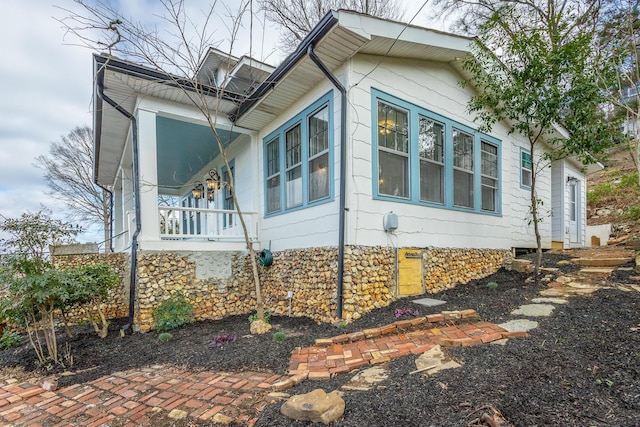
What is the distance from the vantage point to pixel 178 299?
5.30 metres

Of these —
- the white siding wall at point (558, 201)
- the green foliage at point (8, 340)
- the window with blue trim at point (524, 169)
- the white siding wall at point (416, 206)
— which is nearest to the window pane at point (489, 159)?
the white siding wall at point (416, 206)

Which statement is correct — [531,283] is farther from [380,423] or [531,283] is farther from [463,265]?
[380,423]

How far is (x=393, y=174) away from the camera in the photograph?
499cm

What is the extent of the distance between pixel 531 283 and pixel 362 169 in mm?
3550

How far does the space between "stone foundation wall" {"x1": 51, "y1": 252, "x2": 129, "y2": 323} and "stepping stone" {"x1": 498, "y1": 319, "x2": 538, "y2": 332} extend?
6.36m

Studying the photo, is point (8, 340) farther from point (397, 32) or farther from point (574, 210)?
point (574, 210)

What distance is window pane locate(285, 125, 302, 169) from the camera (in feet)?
18.4

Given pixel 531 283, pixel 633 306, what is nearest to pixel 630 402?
pixel 633 306

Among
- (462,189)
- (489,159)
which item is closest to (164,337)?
(462,189)

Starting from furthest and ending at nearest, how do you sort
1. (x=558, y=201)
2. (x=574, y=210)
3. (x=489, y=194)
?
(x=574, y=210)
(x=558, y=201)
(x=489, y=194)

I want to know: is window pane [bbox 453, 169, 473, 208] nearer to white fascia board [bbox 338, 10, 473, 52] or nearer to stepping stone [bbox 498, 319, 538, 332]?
white fascia board [bbox 338, 10, 473, 52]

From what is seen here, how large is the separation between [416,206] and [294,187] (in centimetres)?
214

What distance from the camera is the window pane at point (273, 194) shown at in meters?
6.15

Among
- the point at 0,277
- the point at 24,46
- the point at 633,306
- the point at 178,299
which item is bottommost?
the point at 178,299
